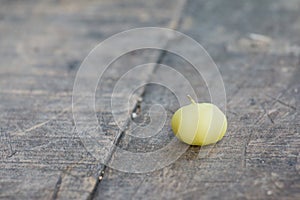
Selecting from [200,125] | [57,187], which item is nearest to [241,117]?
[200,125]

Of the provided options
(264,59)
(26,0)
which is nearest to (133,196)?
(264,59)

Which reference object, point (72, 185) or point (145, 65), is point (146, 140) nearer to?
point (72, 185)

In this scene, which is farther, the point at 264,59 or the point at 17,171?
the point at 264,59

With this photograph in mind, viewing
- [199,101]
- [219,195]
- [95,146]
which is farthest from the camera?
[199,101]

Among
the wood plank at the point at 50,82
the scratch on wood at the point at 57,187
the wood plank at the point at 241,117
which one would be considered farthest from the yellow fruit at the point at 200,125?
the scratch on wood at the point at 57,187

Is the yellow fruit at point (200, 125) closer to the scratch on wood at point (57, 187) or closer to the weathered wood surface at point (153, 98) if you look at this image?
the weathered wood surface at point (153, 98)

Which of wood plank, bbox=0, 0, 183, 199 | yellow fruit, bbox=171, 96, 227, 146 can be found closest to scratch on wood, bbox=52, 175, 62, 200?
wood plank, bbox=0, 0, 183, 199
